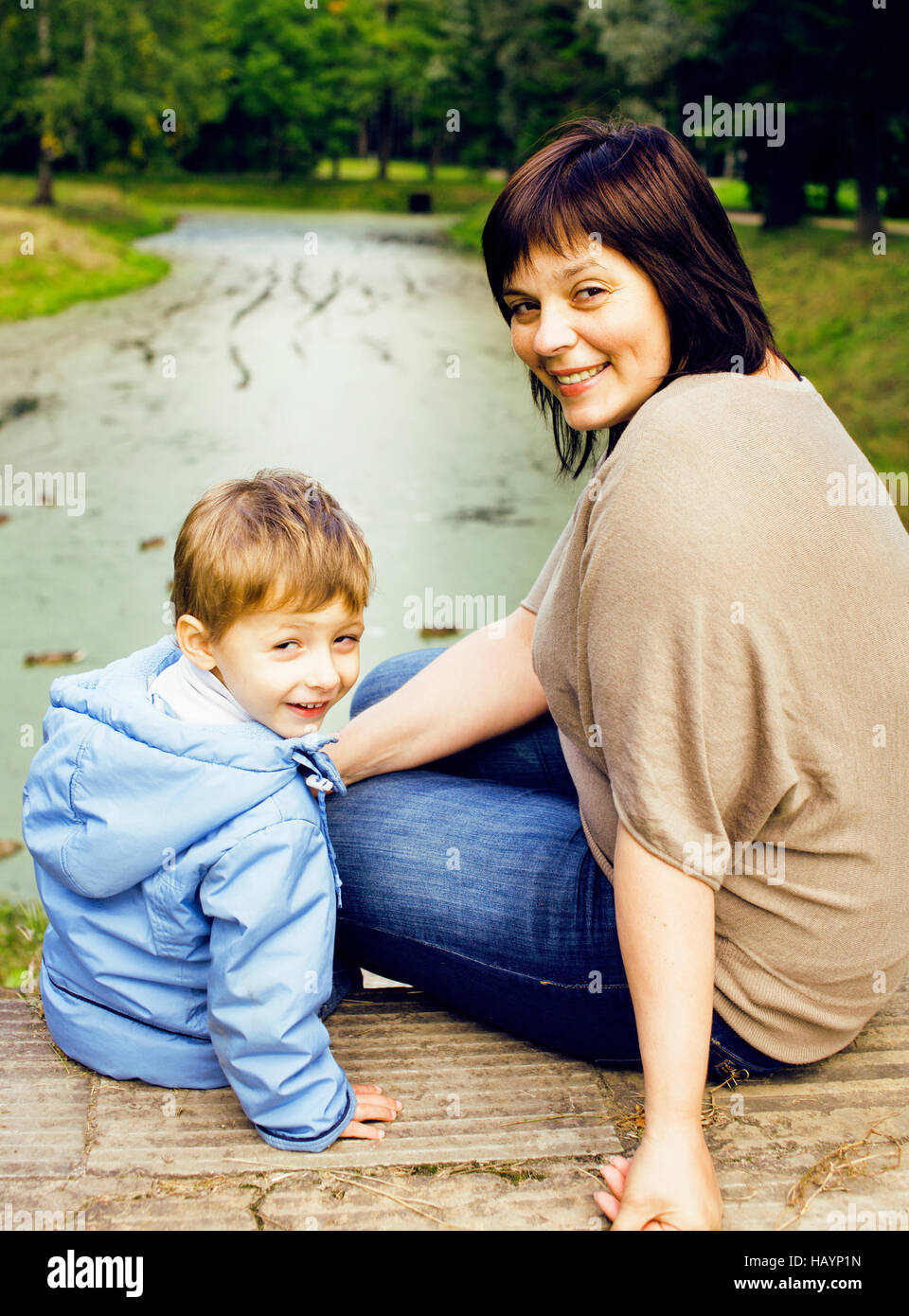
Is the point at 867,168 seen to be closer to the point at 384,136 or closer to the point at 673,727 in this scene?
the point at 673,727

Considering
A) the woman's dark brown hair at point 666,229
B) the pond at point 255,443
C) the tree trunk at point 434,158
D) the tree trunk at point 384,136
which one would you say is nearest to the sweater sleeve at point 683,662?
the woman's dark brown hair at point 666,229

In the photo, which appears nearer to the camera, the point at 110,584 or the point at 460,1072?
the point at 460,1072

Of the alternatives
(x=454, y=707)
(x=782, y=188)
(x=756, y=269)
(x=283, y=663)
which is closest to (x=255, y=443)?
(x=756, y=269)

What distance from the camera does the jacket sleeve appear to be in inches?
48.0

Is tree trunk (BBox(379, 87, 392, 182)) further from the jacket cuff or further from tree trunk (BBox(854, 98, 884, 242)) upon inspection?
the jacket cuff

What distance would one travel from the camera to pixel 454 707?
1707 mm

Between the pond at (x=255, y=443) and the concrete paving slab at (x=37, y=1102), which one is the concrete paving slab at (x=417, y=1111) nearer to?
the concrete paving slab at (x=37, y=1102)

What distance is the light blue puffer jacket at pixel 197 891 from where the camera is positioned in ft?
4.03

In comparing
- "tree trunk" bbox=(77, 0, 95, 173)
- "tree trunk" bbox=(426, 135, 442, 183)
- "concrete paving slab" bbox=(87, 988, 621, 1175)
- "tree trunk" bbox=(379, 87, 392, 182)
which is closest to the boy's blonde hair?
"concrete paving slab" bbox=(87, 988, 621, 1175)

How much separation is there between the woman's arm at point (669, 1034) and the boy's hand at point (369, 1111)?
0.29 m

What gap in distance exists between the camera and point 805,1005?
130 cm

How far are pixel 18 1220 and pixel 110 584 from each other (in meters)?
4.57
